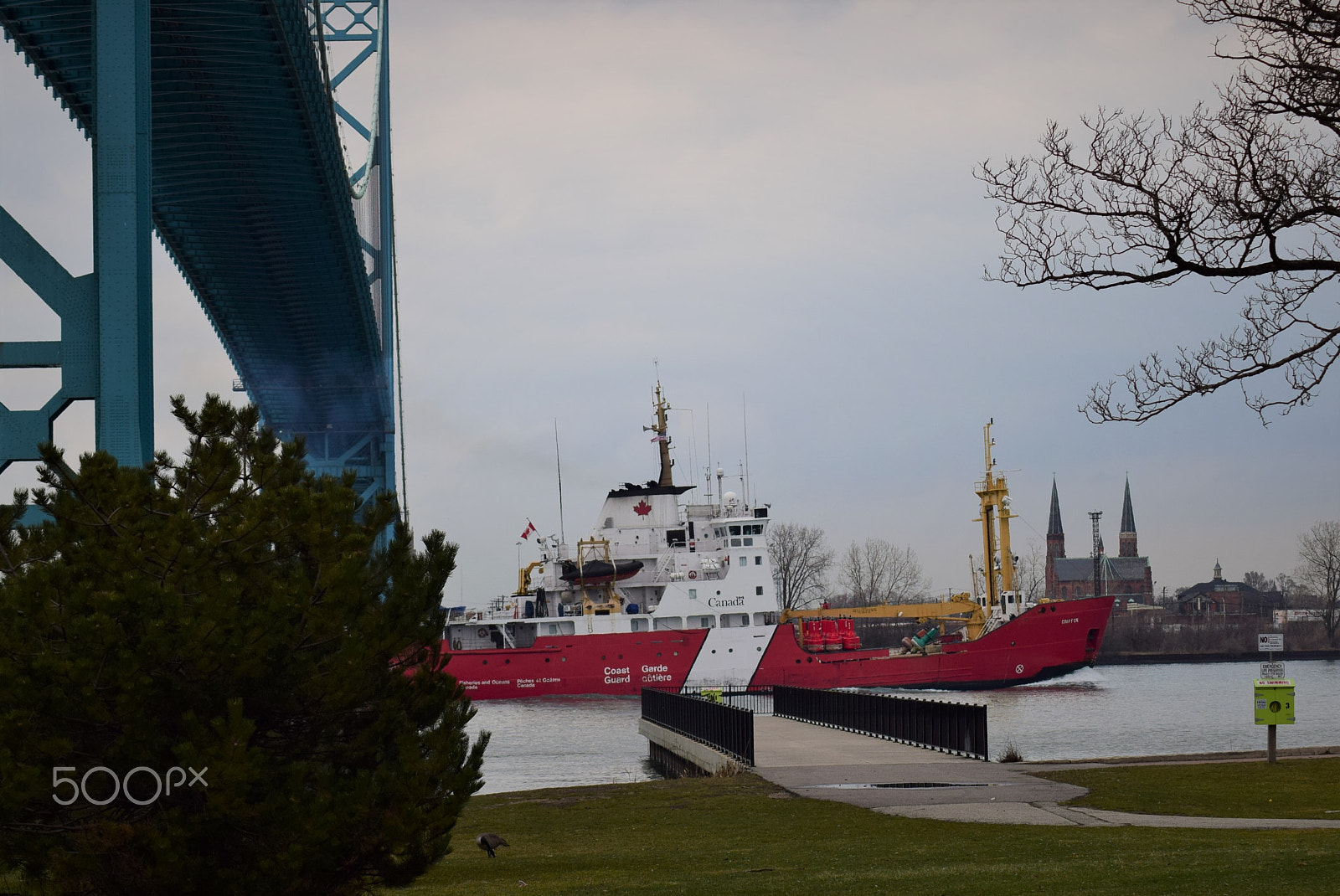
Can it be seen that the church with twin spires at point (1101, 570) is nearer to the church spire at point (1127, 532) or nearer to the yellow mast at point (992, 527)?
the church spire at point (1127, 532)

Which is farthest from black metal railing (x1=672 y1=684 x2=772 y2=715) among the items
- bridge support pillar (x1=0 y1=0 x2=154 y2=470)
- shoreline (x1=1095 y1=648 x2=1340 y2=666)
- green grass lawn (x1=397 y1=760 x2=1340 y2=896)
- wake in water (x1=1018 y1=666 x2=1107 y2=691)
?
shoreline (x1=1095 y1=648 x2=1340 y2=666)

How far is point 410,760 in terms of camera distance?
6113 millimetres

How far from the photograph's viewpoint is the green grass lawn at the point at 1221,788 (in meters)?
10.9

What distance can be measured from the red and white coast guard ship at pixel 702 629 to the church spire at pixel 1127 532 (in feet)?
324

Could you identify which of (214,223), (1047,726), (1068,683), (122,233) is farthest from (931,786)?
(1068,683)

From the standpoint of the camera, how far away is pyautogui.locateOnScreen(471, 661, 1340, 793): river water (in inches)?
927

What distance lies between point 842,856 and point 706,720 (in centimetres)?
1037

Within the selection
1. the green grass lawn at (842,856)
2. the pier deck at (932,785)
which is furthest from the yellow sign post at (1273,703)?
the green grass lawn at (842,856)

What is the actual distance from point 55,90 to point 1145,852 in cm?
1252

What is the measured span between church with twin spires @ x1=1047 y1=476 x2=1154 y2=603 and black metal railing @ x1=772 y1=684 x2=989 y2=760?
9240 cm

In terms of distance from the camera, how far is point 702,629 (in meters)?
41.3

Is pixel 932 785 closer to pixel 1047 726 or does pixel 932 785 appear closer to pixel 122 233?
pixel 122 233

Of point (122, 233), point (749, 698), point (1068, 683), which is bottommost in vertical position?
point (1068, 683)

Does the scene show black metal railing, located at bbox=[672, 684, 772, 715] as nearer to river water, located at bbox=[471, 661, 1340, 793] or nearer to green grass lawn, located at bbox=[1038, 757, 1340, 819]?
river water, located at bbox=[471, 661, 1340, 793]
